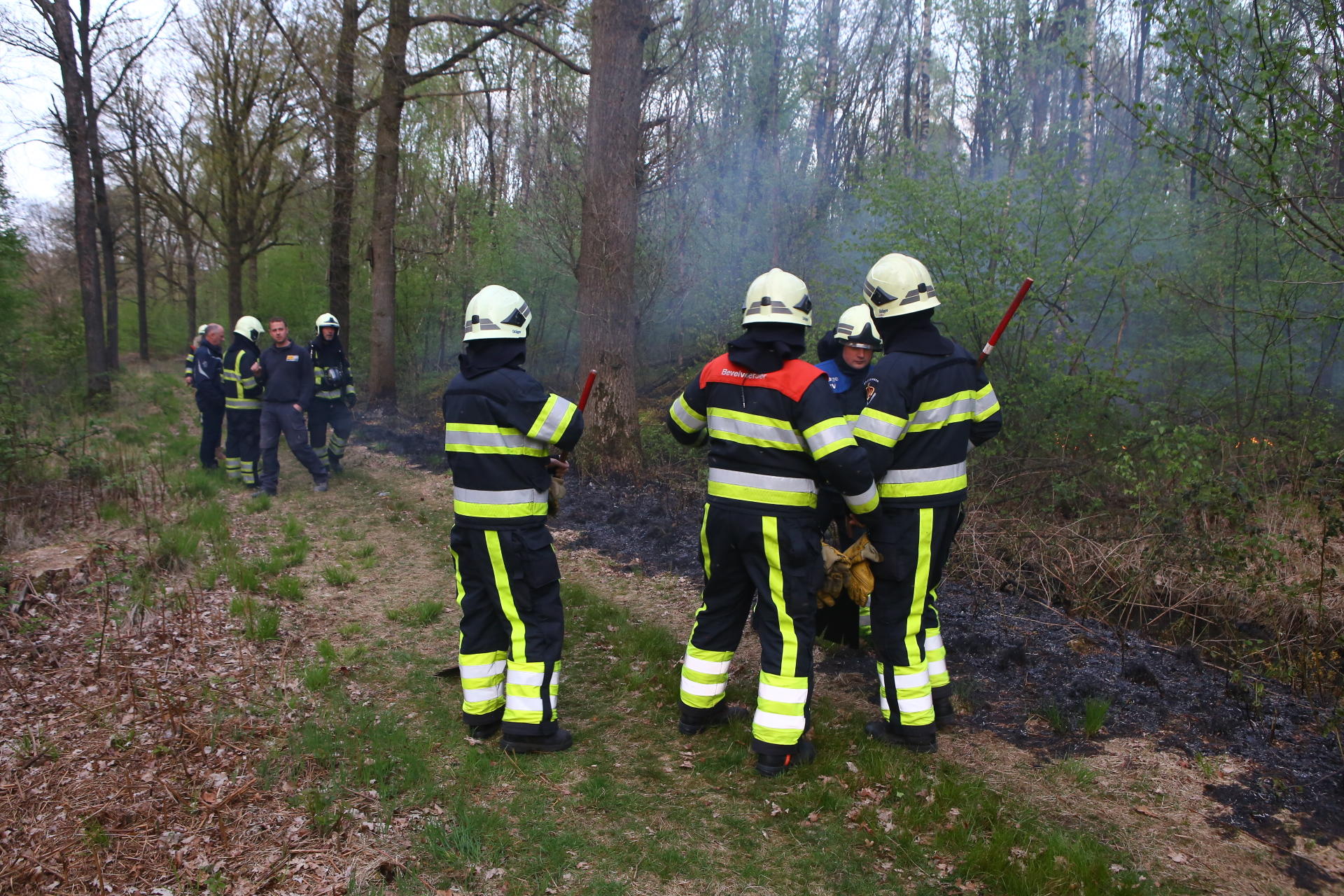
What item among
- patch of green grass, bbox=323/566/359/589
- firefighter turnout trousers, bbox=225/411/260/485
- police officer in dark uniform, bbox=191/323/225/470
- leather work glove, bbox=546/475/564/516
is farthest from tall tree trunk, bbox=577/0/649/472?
leather work glove, bbox=546/475/564/516

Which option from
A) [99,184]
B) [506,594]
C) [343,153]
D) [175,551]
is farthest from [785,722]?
[99,184]

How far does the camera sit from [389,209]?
645 inches

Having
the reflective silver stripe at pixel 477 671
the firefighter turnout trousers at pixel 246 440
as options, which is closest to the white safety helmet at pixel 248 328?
the firefighter turnout trousers at pixel 246 440

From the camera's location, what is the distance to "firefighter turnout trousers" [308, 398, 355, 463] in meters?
10.3

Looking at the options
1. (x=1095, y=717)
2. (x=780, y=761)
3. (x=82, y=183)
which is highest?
(x=82, y=183)

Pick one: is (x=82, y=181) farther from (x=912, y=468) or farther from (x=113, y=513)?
(x=912, y=468)

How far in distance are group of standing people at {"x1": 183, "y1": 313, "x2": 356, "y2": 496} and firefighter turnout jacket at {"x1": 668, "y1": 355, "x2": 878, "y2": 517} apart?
22.8 feet

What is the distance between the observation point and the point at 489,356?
393 centimetres

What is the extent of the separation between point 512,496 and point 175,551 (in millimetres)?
4221

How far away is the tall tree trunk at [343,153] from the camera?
16.2 metres

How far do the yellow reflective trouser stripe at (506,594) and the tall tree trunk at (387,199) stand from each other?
14049mm

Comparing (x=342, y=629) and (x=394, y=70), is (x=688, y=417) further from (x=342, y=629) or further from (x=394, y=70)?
(x=394, y=70)

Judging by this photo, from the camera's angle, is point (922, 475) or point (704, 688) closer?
point (922, 475)

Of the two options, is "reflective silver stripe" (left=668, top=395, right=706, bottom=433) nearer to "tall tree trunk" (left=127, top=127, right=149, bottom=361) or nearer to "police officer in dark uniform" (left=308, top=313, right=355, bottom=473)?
"police officer in dark uniform" (left=308, top=313, right=355, bottom=473)
